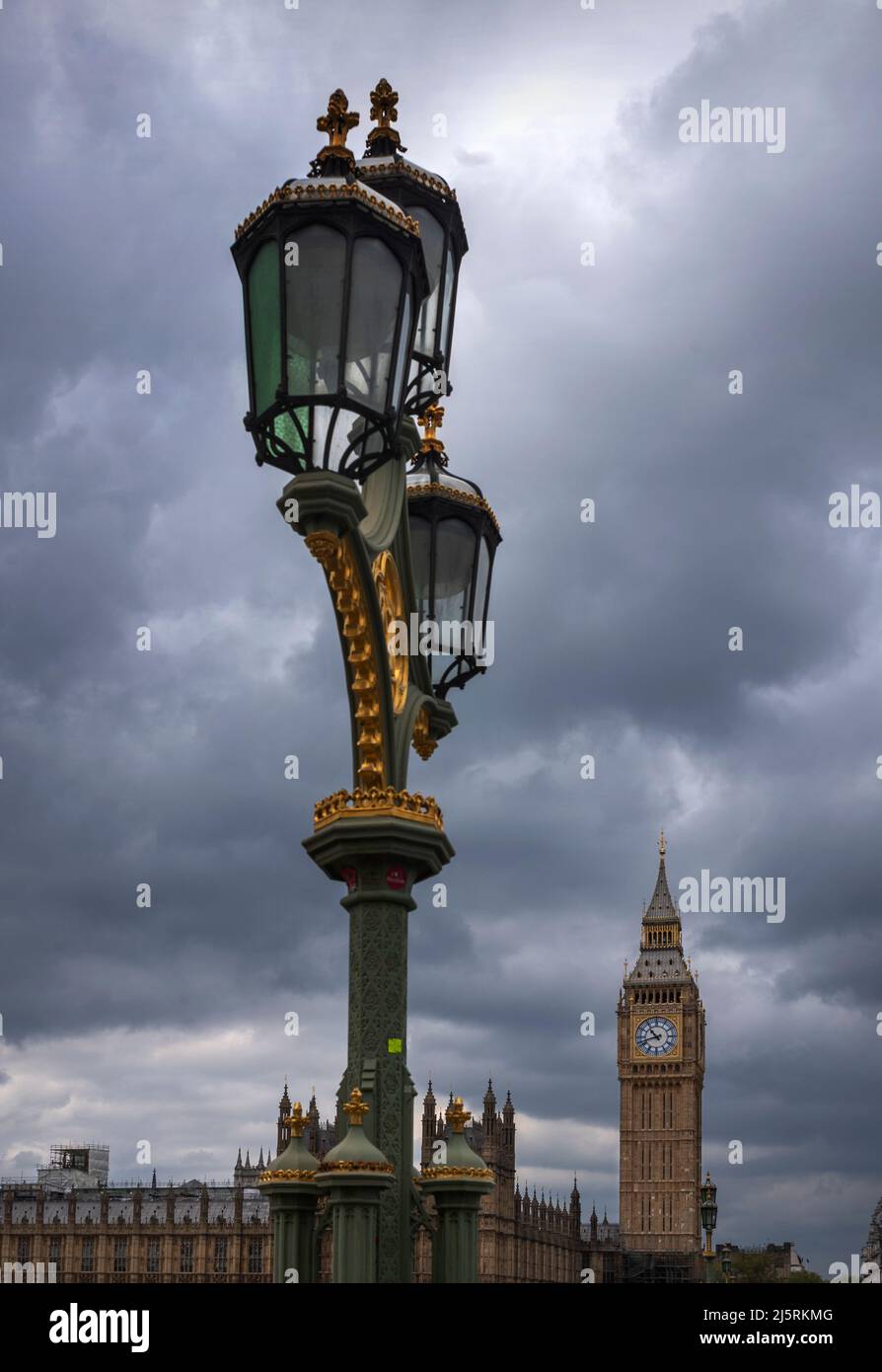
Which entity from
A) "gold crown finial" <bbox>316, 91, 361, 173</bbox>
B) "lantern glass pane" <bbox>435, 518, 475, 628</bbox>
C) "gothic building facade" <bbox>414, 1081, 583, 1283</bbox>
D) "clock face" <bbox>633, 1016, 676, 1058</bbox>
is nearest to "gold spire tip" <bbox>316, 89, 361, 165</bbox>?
"gold crown finial" <bbox>316, 91, 361, 173</bbox>

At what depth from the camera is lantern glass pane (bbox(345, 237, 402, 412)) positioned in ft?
33.4

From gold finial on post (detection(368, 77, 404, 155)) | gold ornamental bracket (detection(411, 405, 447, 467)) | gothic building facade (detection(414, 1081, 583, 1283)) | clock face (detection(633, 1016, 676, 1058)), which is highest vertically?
clock face (detection(633, 1016, 676, 1058))

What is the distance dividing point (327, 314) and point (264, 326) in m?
0.45

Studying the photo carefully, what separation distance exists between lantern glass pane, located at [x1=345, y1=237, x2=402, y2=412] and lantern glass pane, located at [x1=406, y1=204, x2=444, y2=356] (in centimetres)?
245

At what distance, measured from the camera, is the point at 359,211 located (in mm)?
10117

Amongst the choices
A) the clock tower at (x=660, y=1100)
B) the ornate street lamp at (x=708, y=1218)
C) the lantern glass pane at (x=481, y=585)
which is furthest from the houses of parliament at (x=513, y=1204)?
the lantern glass pane at (x=481, y=585)

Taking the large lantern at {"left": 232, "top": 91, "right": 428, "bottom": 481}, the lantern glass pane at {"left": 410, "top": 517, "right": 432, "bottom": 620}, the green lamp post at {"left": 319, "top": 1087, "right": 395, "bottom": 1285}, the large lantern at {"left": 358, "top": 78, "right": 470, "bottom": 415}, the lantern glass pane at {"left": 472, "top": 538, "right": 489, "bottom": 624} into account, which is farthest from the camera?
the lantern glass pane at {"left": 472, "top": 538, "right": 489, "bottom": 624}

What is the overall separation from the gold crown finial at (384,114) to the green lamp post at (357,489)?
184cm

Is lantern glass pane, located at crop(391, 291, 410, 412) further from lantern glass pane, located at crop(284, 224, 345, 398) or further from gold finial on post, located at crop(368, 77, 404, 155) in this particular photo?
gold finial on post, located at crop(368, 77, 404, 155)

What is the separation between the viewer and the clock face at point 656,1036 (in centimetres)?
16812

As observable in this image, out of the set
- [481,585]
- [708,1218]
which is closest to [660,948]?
[708,1218]

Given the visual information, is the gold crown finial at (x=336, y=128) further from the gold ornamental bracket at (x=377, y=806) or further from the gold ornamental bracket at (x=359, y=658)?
the gold ornamental bracket at (x=377, y=806)

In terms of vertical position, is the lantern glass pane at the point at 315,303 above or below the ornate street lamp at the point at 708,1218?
above
